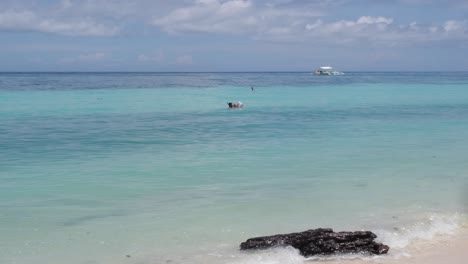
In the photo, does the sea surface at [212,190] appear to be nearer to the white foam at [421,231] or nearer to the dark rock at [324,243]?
the white foam at [421,231]

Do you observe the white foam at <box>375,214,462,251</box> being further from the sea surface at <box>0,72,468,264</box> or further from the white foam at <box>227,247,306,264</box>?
the white foam at <box>227,247,306,264</box>

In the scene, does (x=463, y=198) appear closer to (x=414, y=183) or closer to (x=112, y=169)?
(x=414, y=183)

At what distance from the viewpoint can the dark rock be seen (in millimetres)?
7926

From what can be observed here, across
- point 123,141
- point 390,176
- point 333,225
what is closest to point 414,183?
point 390,176

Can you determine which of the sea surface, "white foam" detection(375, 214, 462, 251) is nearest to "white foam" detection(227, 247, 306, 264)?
the sea surface

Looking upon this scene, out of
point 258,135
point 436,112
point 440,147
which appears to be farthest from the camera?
point 436,112

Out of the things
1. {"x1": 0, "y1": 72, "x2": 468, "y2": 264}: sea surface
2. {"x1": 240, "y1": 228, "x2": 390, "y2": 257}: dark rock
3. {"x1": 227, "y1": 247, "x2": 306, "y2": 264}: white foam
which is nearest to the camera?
{"x1": 227, "y1": 247, "x2": 306, "y2": 264}: white foam

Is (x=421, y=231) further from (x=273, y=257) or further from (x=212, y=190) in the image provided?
(x=212, y=190)

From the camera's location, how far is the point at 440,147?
1902 cm

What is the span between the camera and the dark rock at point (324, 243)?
26.0ft

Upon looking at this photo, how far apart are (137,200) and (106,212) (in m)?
0.97

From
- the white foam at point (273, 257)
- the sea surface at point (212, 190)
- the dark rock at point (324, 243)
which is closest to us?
the white foam at point (273, 257)

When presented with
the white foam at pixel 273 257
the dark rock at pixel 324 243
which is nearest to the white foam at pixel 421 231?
the dark rock at pixel 324 243

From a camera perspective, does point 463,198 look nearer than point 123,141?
Yes
